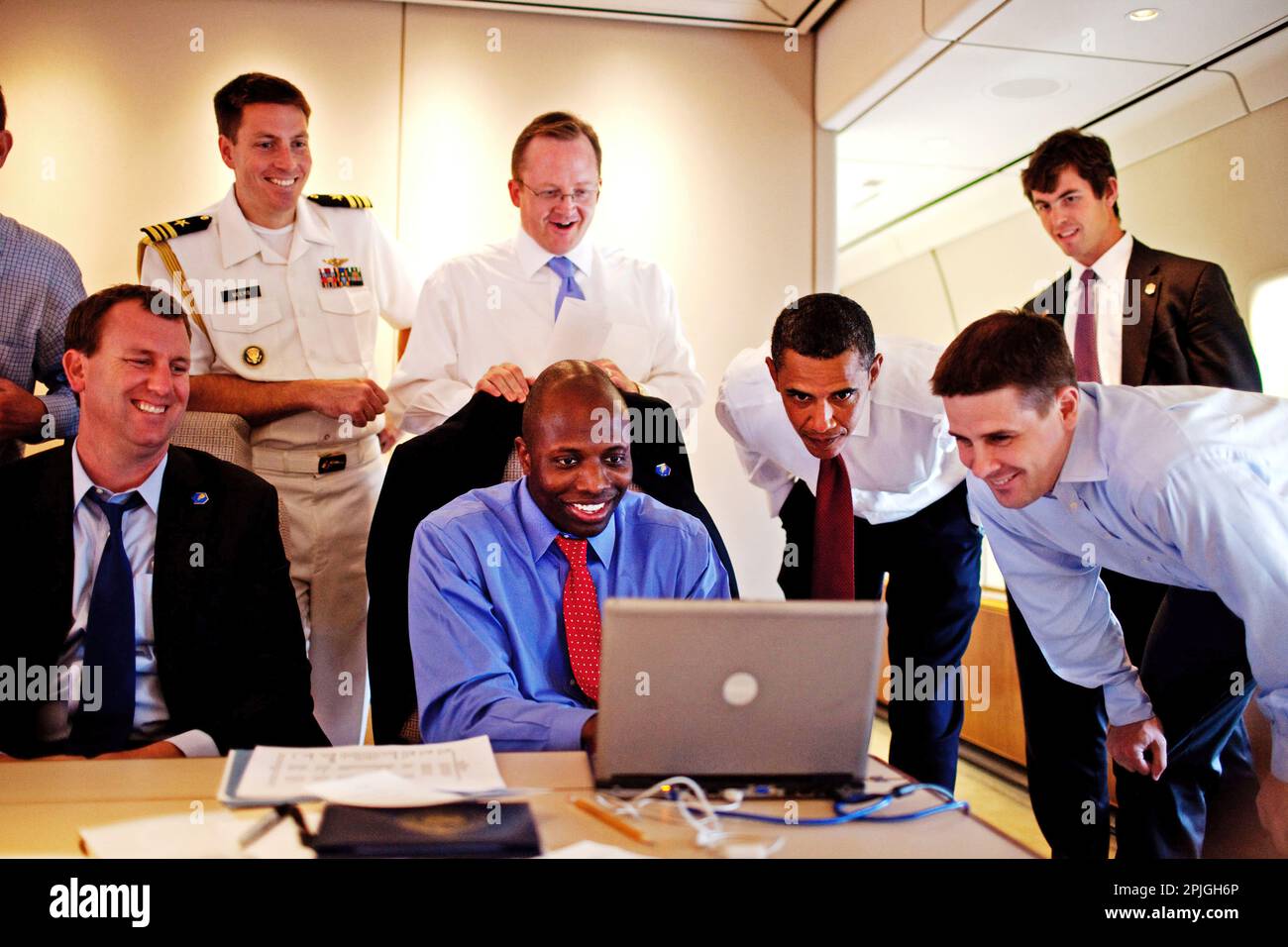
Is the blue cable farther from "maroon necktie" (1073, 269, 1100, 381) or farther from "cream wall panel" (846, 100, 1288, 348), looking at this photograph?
"cream wall panel" (846, 100, 1288, 348)

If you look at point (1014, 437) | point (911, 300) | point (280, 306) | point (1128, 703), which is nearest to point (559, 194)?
point (280, 306)

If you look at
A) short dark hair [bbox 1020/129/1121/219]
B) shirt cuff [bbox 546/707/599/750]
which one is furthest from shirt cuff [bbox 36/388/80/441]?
short dark hair [bbox 1020/129/1121/219]

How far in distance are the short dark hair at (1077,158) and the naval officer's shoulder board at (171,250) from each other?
244cm

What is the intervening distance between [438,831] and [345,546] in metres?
2.05

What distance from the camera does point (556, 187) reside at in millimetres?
2975

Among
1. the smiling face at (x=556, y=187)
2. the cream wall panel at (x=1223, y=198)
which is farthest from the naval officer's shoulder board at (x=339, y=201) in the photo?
the cream wall panel at (x=1223, y=198)

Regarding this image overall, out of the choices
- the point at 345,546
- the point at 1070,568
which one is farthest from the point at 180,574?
the point at 1070,568

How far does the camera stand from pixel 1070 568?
7.88 ft

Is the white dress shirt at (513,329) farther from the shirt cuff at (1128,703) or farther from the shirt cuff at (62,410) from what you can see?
the shirt cuff at (1128,703)

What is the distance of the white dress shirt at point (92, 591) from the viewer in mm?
1961

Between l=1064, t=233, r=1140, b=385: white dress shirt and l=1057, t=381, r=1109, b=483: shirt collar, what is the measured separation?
1.00 metres

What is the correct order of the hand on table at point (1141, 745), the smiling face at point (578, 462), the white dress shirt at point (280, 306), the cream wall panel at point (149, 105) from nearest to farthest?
the smiling face at point (578, 462) → the hand on table at point (1141, 745) → the white dress shirt at point (280, 306) → the cream wall panel at point (149, 105)

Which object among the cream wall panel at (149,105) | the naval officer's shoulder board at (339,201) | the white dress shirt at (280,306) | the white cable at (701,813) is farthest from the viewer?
the cream wall panel at (149,105)

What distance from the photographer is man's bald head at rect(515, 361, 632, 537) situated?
197 cm
